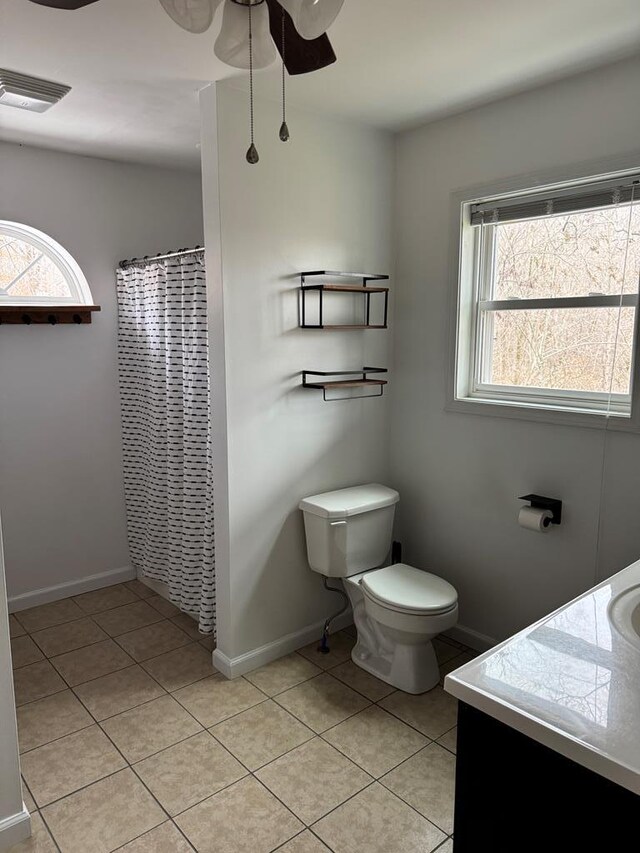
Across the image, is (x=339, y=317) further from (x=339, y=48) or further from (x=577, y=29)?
(x=577, y=29)

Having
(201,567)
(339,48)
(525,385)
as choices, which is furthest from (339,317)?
(201,567)

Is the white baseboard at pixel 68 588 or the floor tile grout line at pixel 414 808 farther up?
the white baseboard at pixel 68 588

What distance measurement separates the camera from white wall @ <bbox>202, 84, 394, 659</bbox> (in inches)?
97.3

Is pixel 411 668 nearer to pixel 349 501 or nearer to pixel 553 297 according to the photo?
pixel 349 501

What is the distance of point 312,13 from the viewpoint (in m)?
1.08

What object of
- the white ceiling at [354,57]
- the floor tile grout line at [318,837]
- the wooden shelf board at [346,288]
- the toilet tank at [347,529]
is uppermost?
the white ceiling at [354,57]

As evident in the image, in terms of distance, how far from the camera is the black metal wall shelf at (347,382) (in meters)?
→ 2.75

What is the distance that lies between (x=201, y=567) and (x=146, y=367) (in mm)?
1134

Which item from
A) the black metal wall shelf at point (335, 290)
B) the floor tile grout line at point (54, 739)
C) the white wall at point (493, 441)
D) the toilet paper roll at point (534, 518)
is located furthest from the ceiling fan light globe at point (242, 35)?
the floor tile grout line at point (54, 739)

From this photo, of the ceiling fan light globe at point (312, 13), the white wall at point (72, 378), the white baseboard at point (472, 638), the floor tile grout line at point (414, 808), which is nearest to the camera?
the ceiling fan light globe at point (312, 13)

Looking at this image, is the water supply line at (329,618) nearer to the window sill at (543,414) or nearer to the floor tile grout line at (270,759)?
the floor tile grout line at (270,759)

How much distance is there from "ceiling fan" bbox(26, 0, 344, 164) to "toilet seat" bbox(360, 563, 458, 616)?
5.90ft

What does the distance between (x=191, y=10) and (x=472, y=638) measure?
268 cm

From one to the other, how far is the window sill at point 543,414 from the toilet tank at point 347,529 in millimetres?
552
